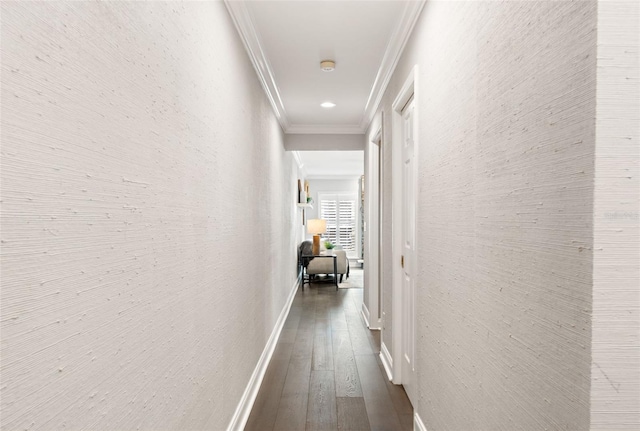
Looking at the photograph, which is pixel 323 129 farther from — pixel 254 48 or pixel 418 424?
pixel 418 424

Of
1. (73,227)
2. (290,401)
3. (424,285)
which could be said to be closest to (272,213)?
(290,401)

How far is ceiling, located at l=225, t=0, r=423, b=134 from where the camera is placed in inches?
97.1

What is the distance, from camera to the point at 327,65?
3352 mm

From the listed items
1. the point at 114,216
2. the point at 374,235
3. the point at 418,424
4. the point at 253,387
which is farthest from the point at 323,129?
the point at 114,216

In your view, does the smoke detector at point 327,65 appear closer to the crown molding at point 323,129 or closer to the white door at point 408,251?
the white door at point 408,251

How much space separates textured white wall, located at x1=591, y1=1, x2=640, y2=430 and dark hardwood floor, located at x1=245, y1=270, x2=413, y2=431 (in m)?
1.88

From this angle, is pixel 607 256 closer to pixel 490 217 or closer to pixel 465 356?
pixel 490 217

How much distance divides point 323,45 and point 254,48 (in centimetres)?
48

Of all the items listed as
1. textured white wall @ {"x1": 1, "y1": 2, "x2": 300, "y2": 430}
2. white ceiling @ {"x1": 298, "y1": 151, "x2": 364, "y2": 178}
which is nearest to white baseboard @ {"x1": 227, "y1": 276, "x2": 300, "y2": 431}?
textured white wall @ {"x1": 1, "y1": 2, "x2": 300, "y2": 430}

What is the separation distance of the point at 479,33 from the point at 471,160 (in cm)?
43

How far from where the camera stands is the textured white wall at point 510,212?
93cm

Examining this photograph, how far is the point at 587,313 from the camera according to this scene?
0.89 m

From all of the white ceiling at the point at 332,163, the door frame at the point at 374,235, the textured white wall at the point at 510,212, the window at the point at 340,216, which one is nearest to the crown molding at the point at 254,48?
the textured white wall at the point at 510,212

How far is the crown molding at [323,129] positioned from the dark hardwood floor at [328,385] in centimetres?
241
